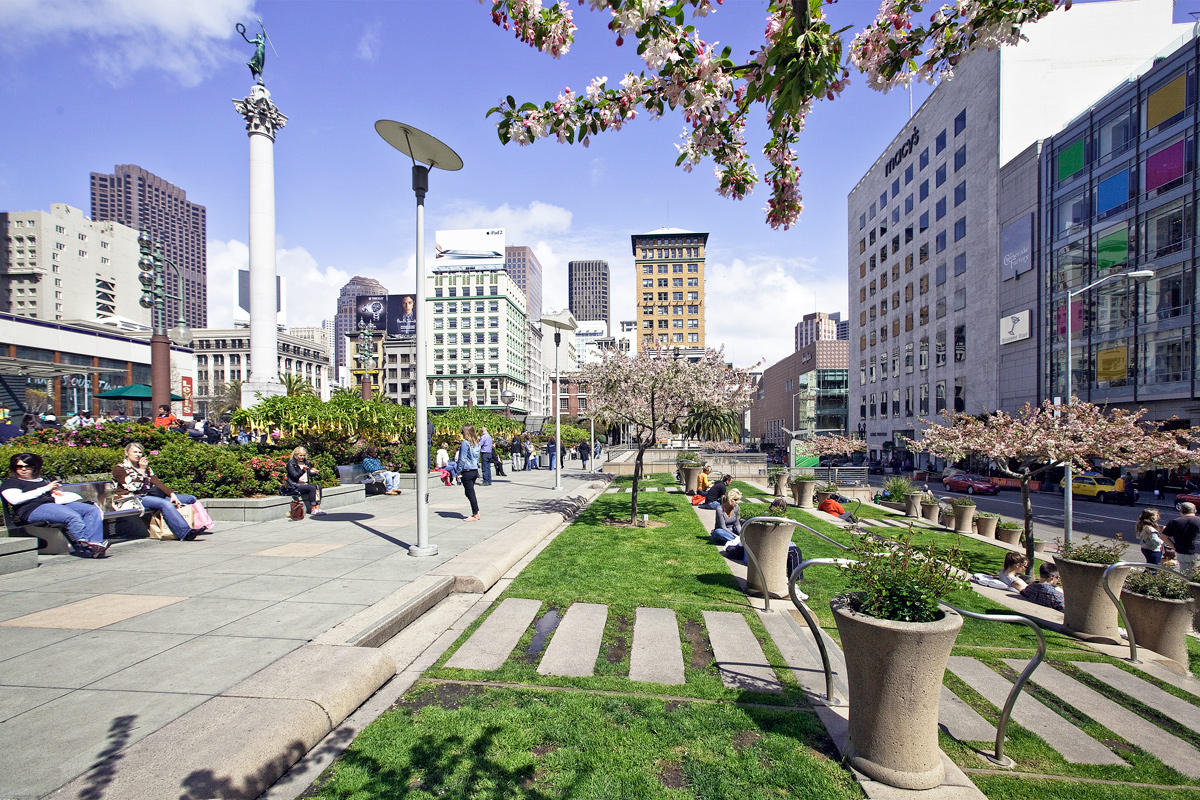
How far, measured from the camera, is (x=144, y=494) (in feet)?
30.5

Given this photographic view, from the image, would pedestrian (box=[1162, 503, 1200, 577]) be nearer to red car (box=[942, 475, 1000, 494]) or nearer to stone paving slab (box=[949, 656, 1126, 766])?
stone paving slab (box=[949, 656, 1126, 766])

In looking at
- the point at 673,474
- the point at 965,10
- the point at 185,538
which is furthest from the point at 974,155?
the point at 185,538

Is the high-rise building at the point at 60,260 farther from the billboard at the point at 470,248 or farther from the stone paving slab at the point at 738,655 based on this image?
the stone paving slab at the point at 738,655

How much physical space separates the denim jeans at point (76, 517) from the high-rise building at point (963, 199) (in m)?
52.9

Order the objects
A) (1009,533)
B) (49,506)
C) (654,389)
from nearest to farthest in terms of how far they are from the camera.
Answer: (49,506)
(654,389)
(1009,533)

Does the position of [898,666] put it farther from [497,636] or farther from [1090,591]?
[1090,591]

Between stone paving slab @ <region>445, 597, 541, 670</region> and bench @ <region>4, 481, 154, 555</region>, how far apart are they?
6.66 metres

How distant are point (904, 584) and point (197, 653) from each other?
563 cm

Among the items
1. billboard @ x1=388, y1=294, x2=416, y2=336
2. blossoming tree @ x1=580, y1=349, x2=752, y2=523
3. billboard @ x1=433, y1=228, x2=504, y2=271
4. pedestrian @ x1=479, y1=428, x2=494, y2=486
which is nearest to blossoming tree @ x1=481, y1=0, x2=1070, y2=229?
blossoming tree @ x1=580, y1=349, x2=752, y2=523

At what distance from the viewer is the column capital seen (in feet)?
110

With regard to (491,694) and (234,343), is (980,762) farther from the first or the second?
(234,343)

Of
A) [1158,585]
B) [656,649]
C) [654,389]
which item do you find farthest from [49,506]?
[1158,585]

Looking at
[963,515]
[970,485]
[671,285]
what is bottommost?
[970,485]

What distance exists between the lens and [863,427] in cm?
7119
